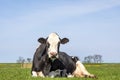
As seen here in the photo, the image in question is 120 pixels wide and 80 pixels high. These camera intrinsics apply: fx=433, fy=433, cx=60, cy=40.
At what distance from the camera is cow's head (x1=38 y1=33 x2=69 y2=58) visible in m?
18.8

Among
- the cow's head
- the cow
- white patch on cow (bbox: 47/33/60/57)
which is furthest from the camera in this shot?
the cow

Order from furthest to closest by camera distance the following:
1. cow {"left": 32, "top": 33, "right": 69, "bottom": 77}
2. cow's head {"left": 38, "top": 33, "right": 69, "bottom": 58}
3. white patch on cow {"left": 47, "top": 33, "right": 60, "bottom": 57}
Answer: cow {"left": 32, "top": 33, "right": 69, "bottom": 77}
white patch on cow {"left": 47, "top": 33, "right": 60, "bottom": 57}
cow's head {"left": 38, "top": 33, "right": 69, "bottom": 58}

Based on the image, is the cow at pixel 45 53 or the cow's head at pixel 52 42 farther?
the cow at pixel 45 53

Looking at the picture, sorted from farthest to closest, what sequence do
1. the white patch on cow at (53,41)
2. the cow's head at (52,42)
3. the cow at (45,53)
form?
the cow at (45,53) → the white patch on cow at (53,41) → the cow's head at (52,42)

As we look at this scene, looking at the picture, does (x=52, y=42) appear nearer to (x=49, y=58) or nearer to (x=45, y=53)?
(x=45, y=53)

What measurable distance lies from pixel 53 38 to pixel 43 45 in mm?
636

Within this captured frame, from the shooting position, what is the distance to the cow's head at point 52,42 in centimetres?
1878

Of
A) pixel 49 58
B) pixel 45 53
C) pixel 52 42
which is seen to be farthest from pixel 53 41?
pixel 49 58

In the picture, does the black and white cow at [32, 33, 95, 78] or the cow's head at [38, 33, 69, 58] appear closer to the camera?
the cow's head at [38, 33, 69, 58]

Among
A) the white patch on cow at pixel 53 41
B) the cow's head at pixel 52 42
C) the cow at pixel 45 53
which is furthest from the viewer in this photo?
the cow at pixel 45 53

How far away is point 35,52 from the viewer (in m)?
20.3

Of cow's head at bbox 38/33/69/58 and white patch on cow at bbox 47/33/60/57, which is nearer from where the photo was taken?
cow's head at bbox 38/33/69/58

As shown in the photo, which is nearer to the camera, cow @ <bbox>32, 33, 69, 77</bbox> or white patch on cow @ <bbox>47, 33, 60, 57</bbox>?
white patch on cow @ <bbox>47, 33, 60, 57</bbox>

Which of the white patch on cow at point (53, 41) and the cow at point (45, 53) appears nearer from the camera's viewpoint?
the white patch on cow at point (53, 41)
